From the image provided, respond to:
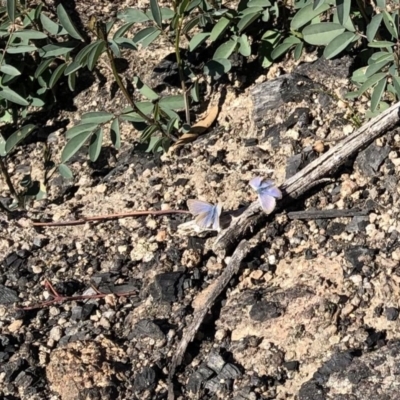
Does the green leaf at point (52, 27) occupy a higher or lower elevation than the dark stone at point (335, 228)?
higher

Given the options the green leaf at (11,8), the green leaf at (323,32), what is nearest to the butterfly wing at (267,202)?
the green leaf at (323,32)

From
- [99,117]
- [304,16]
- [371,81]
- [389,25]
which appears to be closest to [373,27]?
[389,25]

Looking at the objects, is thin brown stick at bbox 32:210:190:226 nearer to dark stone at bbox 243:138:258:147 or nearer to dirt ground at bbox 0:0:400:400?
dirt ground at bbox 0:0:400:400

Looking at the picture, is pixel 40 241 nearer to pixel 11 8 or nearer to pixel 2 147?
pixel 2 147

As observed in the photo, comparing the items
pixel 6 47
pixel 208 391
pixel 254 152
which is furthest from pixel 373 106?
pixel 6 47

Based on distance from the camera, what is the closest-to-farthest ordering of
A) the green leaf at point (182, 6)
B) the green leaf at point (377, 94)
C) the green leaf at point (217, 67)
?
the green leaf at point (377, 94) < the green leaf at point (182, 6) < the green leaf at point (217, 67)

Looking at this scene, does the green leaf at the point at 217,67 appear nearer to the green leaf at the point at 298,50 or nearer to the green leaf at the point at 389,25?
the green leaf at the point at 298,50
